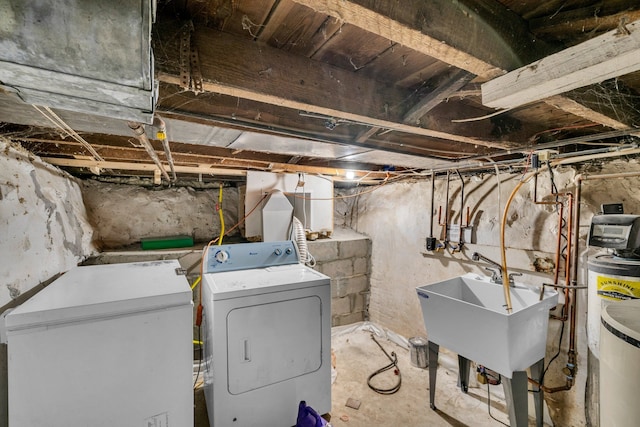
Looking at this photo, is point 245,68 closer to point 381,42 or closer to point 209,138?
point 381,42

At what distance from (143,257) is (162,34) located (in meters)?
2.32

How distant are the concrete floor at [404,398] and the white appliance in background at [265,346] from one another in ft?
1.55

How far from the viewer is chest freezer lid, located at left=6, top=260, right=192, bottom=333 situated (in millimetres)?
1086

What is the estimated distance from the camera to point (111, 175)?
2955 millimetres

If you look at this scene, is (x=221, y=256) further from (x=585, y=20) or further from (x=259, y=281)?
(x=585, y=20)

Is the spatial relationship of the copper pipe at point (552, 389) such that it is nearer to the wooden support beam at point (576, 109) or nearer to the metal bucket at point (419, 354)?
the metal bucket at point (419, 354)

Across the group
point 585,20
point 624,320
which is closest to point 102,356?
point 624,320

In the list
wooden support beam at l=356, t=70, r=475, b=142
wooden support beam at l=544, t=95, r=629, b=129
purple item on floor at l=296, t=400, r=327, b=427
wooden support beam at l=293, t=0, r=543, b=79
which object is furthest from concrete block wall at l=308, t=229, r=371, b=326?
wooden support beam at l=293, t=0, r=543, b=79

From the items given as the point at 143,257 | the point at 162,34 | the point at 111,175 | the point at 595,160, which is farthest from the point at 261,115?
the point at 111,175

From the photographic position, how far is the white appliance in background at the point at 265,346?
1.60 m

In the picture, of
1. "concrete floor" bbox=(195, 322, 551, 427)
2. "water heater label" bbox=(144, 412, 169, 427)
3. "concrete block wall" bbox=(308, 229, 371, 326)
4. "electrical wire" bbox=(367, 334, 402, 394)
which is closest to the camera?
"water heater label" bbox=(144, 412, 169, 427)

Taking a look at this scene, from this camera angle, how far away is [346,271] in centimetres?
361

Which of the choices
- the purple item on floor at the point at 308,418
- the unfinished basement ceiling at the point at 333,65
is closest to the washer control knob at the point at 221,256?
the unfinished basement ceiling at the point at 333,65

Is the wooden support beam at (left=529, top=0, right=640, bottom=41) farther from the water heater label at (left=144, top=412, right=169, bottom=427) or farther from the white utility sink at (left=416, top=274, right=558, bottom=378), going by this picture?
the water heater label at (left=144, top=412, right=169, bottom=427)
